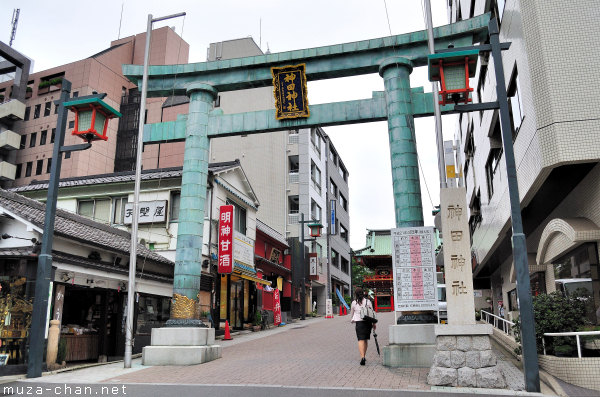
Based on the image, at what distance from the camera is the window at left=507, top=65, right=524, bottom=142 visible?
13672 millimetres

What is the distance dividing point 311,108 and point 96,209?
47.7 ft

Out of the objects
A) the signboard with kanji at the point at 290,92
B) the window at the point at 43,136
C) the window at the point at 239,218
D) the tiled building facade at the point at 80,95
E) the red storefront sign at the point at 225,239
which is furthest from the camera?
the window at the point at 43,136

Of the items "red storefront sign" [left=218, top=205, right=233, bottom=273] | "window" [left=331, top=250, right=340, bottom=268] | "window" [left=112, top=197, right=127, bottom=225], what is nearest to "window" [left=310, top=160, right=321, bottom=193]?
"window" [left=331, top=250, right=340, bottom=268]

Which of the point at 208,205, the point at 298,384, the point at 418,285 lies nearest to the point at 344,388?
the point at 298,384

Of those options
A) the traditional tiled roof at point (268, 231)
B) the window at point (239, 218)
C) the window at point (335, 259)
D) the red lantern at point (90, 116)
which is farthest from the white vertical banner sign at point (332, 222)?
the red lantern at point (90, 116)

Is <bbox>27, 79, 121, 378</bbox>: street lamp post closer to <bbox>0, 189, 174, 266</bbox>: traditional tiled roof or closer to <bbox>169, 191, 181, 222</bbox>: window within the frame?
<bbox>0, 189, 174, 266</bbox>: traditional tiled roof

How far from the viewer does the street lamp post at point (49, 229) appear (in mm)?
11477

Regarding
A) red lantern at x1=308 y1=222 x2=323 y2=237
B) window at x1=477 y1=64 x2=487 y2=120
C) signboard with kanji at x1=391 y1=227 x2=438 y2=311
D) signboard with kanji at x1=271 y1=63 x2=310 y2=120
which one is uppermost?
window at x1=477 y1=64 x2=487 y2=120

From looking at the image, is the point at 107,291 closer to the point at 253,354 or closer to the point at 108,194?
the point at 253,354

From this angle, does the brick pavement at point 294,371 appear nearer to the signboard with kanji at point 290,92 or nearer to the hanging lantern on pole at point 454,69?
the hanging lantern on pole at point 454,69

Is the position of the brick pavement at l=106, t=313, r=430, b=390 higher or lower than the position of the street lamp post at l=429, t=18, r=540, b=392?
lower

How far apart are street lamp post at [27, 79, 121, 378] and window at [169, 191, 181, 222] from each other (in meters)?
9.90

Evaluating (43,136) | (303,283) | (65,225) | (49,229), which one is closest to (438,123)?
(49,229)

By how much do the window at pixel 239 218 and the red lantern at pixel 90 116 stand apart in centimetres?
1325
